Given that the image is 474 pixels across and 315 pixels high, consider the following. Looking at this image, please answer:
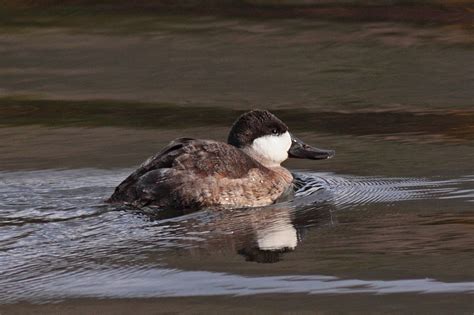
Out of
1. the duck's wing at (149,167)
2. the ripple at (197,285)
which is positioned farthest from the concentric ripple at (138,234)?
the duck's wing at (149,167)

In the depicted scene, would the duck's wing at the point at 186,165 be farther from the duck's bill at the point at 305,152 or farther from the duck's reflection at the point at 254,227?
the duck's bill at the point at 305,152

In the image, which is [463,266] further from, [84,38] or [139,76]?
[84,38]

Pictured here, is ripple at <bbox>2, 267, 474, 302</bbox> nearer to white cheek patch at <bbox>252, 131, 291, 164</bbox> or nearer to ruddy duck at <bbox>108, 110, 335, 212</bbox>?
ruddy duck at <bbox>108, 110, 335, 212</bbox>

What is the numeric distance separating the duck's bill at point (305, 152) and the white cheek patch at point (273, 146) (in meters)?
0.05

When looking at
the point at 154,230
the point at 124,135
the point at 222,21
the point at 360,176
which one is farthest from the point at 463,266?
the point at 222,21

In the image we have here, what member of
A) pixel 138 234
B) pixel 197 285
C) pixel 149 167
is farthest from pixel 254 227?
pixel 197 285

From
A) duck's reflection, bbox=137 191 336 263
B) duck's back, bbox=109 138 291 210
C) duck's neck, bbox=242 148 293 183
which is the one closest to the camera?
duck's reflection, bbox=137 191 336 263

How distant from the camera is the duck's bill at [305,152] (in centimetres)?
891

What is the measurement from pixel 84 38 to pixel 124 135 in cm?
291

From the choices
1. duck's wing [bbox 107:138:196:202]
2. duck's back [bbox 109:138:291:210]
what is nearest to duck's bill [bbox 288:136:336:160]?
duck's back [bbox 109:138:291:210]

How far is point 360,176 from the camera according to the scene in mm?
8680

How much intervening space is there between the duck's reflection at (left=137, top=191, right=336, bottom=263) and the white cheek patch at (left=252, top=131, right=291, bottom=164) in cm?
70

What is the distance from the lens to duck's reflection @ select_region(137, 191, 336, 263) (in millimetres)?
6828

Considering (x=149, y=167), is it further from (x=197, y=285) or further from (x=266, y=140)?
(x=197, y=285)
